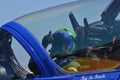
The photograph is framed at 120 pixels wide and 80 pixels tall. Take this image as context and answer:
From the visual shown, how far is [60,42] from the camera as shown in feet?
17.8

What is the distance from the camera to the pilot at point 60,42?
5.29 metres

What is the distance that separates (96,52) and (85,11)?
0.47 metres

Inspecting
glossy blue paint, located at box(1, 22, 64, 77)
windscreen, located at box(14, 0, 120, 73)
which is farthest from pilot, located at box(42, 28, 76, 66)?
glossy blue paint, located at box(1, 22, 64, 77)

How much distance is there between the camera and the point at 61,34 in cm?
543

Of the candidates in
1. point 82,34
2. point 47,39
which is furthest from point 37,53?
point 82,34

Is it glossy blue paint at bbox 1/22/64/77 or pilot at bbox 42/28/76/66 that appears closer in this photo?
glossy blue paint at bbox 1/22/64/77

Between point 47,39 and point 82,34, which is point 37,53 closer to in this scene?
point 47,39

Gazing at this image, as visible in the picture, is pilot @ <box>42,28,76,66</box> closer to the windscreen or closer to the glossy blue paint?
the windscreen

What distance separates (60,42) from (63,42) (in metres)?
0.03

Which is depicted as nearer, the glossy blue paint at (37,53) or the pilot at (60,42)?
the glossy blue paint at (37,53)

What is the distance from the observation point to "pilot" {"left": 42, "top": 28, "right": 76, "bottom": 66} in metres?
5.29

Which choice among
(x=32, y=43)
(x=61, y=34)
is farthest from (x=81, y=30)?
(x=32, y=43)

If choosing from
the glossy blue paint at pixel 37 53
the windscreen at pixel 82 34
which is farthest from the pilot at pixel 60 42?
the glossy blue paint at pixel 37 53

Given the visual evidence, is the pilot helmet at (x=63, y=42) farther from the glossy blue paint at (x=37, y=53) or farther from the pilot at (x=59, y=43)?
the glossy blue paint at (x=37, y=53)
